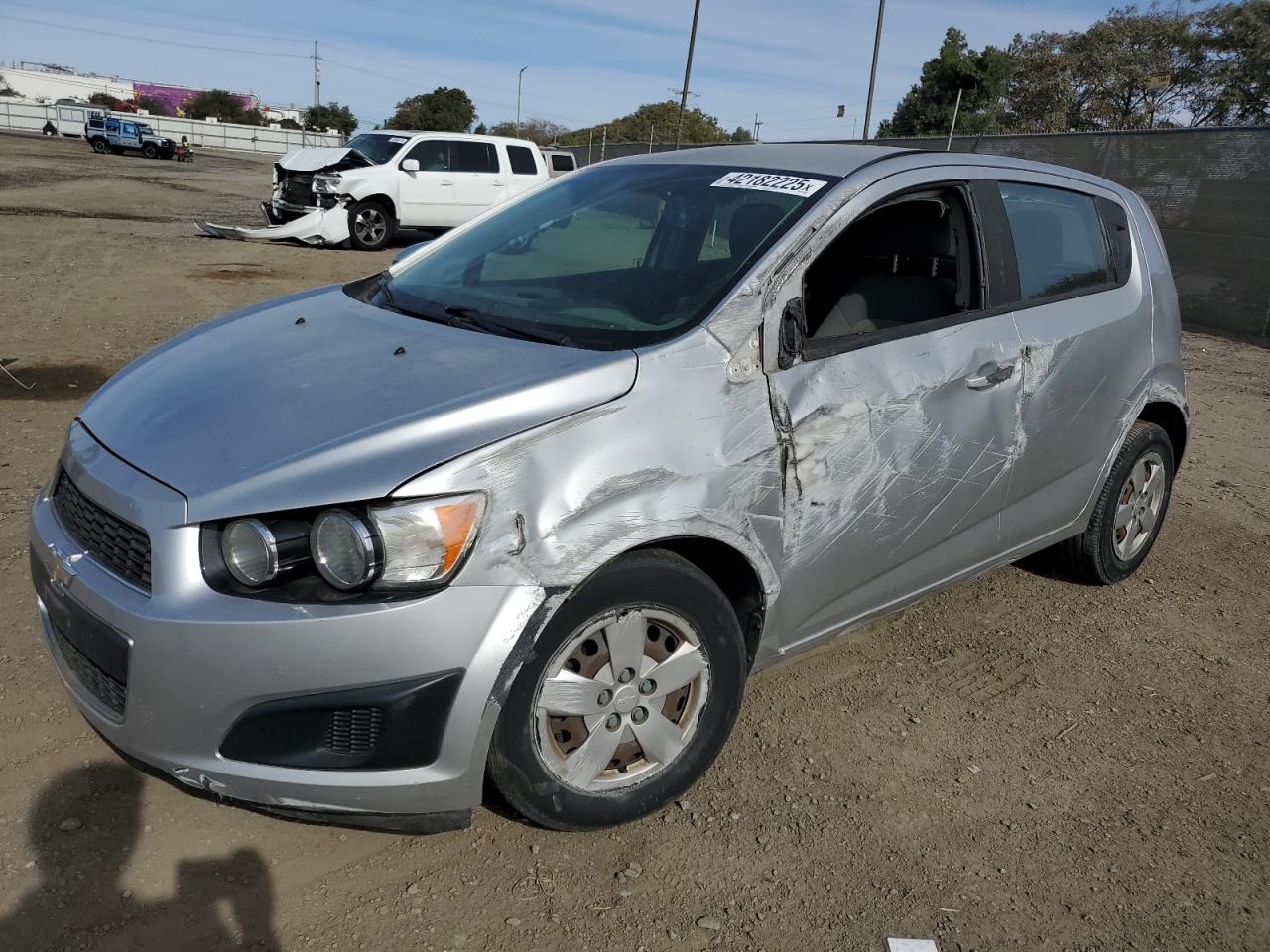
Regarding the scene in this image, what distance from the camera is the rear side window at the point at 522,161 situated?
1778 cm

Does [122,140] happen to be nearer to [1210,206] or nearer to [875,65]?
[875,65]

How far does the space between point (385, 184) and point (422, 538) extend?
15286 millimetres

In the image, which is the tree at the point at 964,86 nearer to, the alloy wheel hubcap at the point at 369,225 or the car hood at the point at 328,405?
the alloy wheel hubcap at the point at 369,225

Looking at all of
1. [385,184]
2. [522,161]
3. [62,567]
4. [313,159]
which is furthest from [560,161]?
[62,567]

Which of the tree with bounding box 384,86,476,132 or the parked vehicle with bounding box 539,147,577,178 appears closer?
the parked vehicle with bounding box 539,147,577,178

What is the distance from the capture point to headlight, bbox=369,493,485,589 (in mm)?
2174

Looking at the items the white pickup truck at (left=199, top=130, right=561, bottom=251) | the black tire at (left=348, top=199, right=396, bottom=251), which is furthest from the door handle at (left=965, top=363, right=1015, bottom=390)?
the black tire at (left=348, top=199, right=396, bottom=251)

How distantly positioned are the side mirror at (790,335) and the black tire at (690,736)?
2.04 ft

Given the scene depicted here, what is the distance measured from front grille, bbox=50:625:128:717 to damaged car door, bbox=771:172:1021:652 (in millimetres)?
1672

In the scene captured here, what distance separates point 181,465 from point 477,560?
0.73 meters

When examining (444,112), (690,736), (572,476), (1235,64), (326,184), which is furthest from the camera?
(444,112)

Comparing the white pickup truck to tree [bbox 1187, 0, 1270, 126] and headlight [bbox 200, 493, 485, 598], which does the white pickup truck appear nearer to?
headlight [bbox 200, 493, 485, 598]

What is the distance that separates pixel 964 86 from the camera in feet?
141

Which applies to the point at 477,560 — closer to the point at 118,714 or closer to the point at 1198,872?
the point at 118,714
